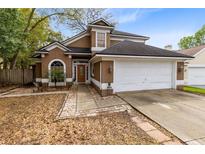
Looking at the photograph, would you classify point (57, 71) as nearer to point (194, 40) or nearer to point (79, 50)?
point (79, 50)

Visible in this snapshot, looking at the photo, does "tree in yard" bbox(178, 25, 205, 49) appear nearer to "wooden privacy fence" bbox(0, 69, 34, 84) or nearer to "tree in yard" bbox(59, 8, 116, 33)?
"tree in yard" bbox(59, 8, 116, 33)

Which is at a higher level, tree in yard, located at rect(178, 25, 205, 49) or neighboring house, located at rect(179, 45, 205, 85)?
tree in yard, located at rect(178, 25, 205, 49)

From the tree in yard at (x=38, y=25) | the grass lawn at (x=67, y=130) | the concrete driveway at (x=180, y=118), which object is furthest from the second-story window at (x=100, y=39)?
the grass lawn at (x=67, y=130)

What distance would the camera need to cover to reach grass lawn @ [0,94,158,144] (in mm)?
4012

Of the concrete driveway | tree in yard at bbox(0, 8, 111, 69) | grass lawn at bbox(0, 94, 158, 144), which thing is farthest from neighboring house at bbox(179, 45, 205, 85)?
tree in yard at bbox(0, 8, 111, 69)

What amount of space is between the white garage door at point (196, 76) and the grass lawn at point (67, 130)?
46.8 feet

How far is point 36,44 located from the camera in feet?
73.8

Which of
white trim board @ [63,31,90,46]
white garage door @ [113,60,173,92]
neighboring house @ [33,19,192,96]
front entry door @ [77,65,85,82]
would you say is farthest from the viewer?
front entry door @ [77,65,85,82]

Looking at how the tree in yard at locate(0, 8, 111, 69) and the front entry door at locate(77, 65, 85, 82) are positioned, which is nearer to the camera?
the tree in yard at locate(0, 8, 111, 69)

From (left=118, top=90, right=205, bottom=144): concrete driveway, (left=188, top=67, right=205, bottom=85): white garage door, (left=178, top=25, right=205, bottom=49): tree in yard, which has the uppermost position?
(left=178, top=25, right=205, bottom=49): tree in yard

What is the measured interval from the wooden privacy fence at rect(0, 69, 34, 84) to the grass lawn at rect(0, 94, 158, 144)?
11.5m

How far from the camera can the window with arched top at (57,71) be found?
1369cm
